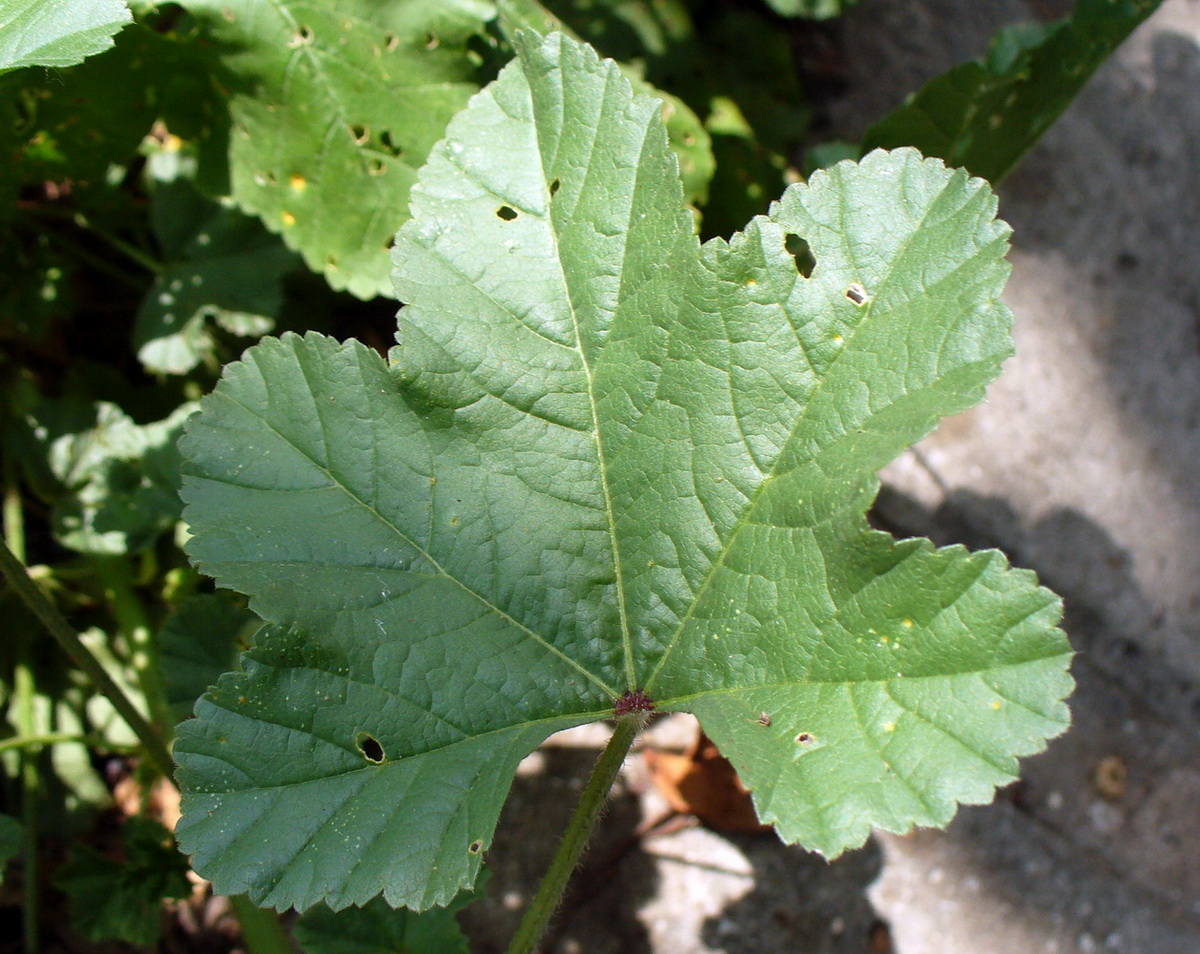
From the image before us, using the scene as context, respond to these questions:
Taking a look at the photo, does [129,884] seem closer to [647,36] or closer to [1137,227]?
[647,36]

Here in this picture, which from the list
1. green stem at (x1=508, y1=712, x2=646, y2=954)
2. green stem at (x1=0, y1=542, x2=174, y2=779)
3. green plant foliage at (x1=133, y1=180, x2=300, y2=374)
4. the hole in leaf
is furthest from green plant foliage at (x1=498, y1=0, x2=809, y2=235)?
green stem at (x1=0, y1=542, x2=174, y2=779)

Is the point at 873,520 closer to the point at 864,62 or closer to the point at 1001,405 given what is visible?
the point at 1001,405

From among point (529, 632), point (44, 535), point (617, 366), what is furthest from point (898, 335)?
point (44, 535)

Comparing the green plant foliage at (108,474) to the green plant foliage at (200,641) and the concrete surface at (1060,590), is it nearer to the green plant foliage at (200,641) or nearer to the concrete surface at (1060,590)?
the green plant foliage at (200,641)

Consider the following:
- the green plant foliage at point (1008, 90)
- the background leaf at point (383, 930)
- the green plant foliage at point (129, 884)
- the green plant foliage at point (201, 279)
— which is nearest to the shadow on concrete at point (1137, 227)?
the green plant foliage at point (1008, 90)

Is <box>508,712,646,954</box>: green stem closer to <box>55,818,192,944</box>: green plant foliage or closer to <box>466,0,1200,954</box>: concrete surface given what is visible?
<box>55,818,192,944</box>: green plant foliage

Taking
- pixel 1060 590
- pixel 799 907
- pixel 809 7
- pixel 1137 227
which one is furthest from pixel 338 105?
pixel 1137 227
